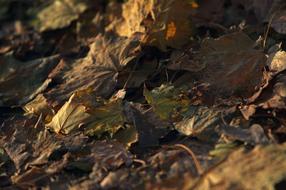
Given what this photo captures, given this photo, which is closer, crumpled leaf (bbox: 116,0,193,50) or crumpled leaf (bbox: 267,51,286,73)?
crumpled leaf (bbox: 267,51,286,73)

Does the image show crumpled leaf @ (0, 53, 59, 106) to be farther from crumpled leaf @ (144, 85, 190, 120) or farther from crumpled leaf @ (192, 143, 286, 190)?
crumpled leaf @ (192, 143, 286, 190)

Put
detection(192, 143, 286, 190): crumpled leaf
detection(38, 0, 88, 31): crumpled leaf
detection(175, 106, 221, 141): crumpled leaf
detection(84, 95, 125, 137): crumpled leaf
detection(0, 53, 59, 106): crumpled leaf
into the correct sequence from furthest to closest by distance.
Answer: detection(38, 0, 88, 31): crumpled leaf
detection(0, 53, 59, 106): crumpled leaf
detection(84, 95, 125, 137): crumpled leaf
detection(175, 106, 221, 141): crumpled leaf
detection(192, 143, 286, 190): crumpled leaf

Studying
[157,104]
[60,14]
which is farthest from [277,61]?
[60,14]

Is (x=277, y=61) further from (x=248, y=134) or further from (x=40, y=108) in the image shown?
(x=40, y=108)

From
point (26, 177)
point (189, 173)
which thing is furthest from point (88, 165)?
point (189, 173)

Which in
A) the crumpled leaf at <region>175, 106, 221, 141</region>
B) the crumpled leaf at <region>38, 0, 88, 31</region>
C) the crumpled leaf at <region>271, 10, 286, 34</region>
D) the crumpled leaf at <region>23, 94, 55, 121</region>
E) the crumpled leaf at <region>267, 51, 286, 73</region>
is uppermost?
the crumpled leaf at <region>38, 0, 88, 31</region>

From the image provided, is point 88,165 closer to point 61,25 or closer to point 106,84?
point 106,84

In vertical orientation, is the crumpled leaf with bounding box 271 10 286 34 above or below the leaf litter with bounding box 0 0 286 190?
above

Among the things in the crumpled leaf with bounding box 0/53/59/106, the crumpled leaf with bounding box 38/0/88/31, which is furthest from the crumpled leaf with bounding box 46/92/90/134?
the crumpled leaf with bounding box 38/0/88/31
